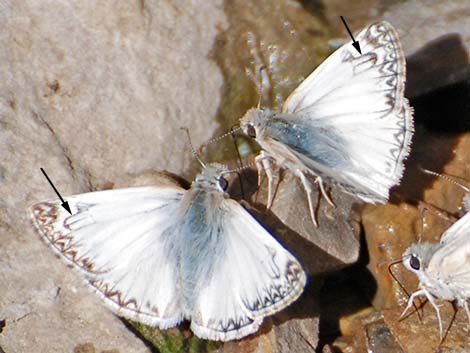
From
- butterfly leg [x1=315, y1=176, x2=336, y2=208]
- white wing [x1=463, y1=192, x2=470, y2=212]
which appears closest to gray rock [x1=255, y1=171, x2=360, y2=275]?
butterfly leg [x1=315, y1=176, x2=336, y2=208]

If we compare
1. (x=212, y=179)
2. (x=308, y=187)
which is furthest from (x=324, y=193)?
(x=212, y=179)

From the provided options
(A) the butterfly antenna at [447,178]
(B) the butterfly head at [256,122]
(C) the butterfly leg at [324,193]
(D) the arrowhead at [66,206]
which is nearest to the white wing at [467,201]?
(A) the butterfly antenna at [447,178]

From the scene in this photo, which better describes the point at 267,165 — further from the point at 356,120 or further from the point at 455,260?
the point at 455,260

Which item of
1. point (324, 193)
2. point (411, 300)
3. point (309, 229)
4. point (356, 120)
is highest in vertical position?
point (356, 120)

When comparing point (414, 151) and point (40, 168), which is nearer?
point (40, 168)

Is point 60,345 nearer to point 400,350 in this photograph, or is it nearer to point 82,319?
point 82,319

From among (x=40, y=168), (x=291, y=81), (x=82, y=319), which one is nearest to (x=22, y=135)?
(x=40, y=168)
